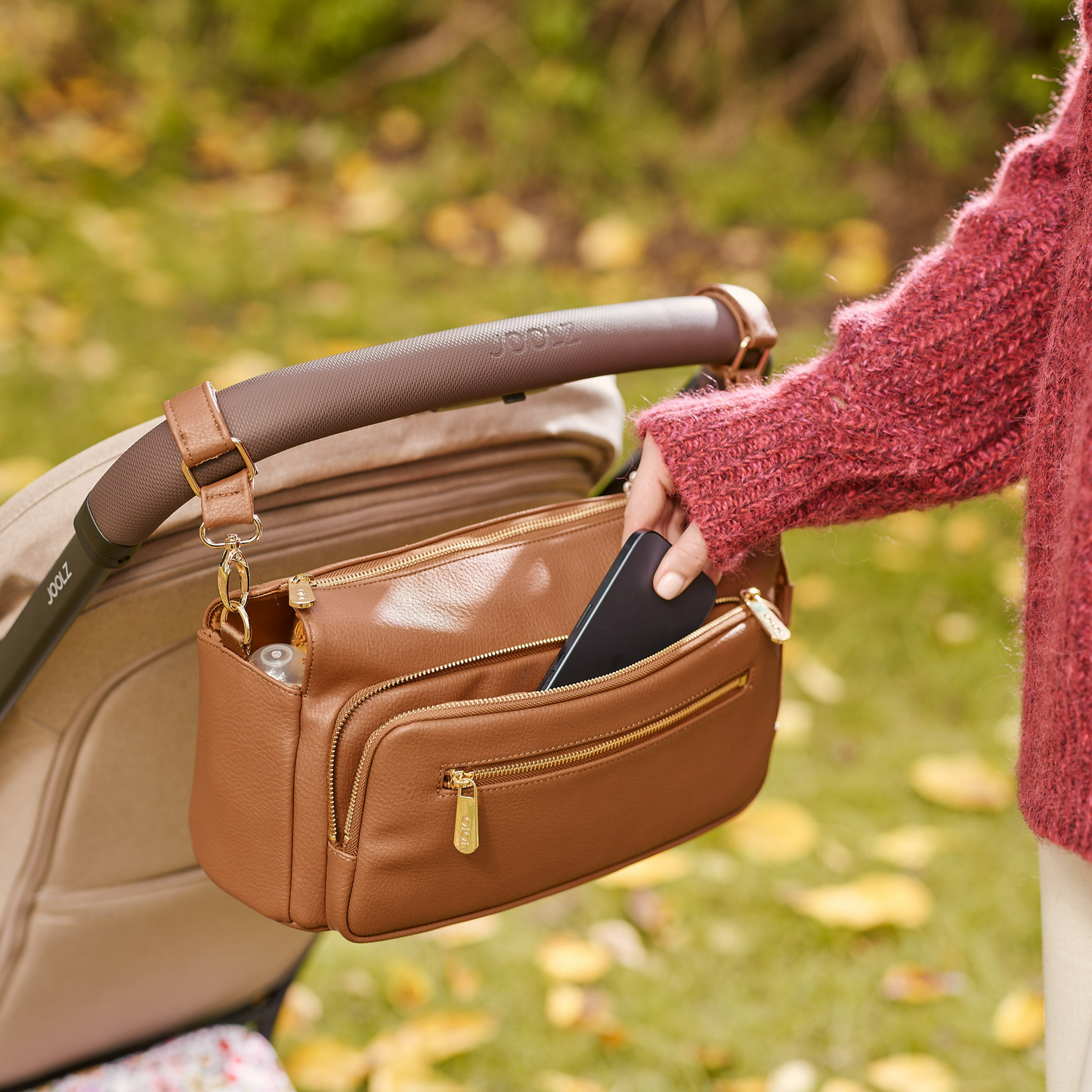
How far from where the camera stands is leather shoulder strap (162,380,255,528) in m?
0.87

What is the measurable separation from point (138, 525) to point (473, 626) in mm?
278

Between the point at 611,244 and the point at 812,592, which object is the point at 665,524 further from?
the point at 611,244

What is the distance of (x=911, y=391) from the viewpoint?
3.28 feet

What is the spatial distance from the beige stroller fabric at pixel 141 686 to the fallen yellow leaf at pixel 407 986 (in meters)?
0.55

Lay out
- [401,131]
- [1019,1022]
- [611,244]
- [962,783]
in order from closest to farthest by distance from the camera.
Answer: [1019,1022]
[962,783]
[611,244]
[401,131]

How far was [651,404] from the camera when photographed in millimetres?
1104

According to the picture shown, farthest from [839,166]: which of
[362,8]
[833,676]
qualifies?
[833,676]

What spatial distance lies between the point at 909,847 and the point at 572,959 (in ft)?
2.10

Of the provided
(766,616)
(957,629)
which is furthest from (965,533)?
(766,616)

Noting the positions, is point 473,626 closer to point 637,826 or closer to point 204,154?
point 637,826

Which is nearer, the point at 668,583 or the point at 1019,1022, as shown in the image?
the point at 668,583

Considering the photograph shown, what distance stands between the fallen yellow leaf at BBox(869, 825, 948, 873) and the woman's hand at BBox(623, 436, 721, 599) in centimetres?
117

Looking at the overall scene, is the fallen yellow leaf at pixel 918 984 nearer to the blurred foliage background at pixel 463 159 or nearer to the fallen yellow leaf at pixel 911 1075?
the fallen yellow leaf at pixel 911 1075

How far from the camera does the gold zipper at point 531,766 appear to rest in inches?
36.9
